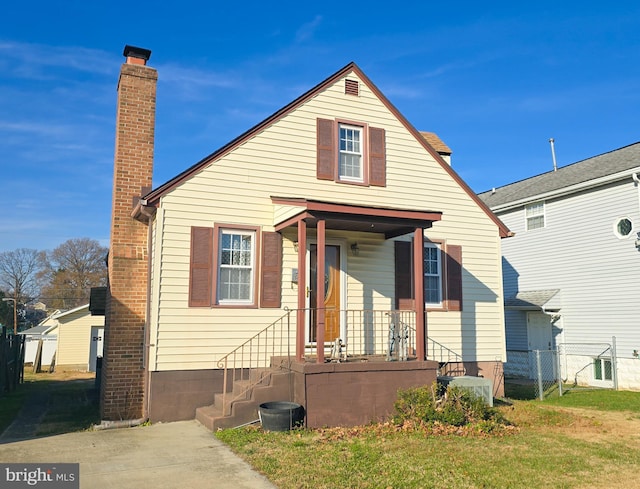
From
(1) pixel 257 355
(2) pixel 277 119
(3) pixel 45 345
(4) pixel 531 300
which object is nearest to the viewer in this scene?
(1) pixel 257 355

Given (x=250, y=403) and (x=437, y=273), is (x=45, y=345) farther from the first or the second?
(x=250, y=403)

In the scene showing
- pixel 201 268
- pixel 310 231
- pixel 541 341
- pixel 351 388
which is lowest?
pixel 351 388

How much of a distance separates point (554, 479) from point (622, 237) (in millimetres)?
11469

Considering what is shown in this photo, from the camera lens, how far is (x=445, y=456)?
736 centimetres

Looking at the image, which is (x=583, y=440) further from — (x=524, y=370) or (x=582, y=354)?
(x=524, y=370)

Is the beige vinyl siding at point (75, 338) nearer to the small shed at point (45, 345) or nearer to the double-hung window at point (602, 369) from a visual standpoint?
the small shed at point (45, 345)

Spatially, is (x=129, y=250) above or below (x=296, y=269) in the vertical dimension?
above

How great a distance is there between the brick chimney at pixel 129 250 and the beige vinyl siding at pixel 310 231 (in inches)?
35.5

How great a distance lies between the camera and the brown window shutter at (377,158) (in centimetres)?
1248

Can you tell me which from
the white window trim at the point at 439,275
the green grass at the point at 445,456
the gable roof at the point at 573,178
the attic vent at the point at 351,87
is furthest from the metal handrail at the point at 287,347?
the gable roof at the point at 573,178

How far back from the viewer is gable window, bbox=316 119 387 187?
12.1 meters

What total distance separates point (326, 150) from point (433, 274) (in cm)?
390

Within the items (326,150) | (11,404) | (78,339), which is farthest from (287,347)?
(78,339)

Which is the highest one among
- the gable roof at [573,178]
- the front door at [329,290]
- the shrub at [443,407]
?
the gable roof at [573,178]
